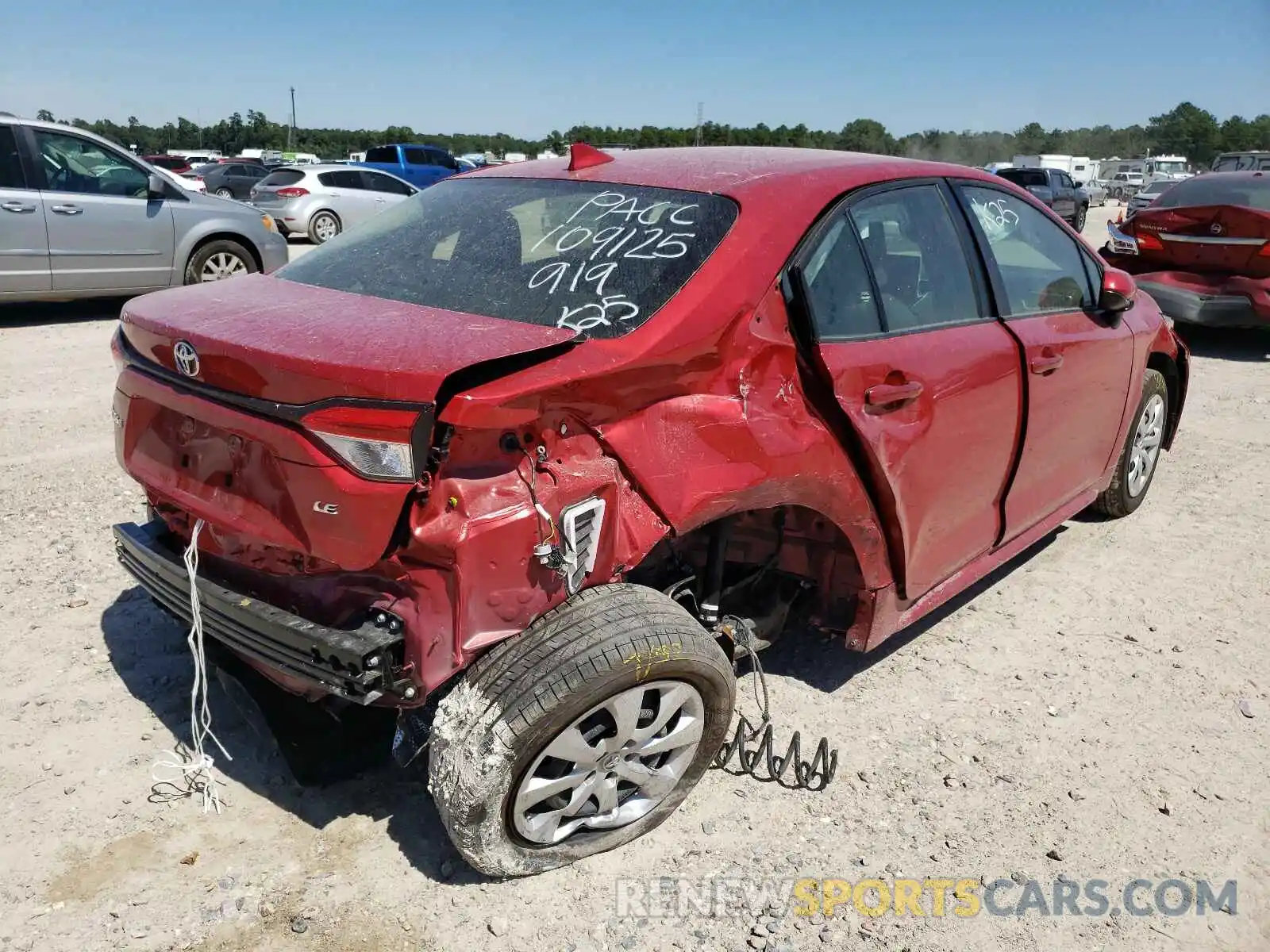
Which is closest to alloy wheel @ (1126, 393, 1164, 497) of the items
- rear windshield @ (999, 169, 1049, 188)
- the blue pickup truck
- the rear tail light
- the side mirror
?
the side mirror

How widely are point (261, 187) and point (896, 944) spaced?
17.2m

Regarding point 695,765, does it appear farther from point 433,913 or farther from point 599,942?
point 433,913

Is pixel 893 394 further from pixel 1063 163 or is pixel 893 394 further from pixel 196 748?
pixel 1063 163

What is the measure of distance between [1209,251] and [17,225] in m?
10.1

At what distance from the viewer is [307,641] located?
2.20 metres

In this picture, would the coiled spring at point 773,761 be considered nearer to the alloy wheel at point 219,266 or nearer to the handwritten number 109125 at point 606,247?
the handwritten number 109125 at point 606,247

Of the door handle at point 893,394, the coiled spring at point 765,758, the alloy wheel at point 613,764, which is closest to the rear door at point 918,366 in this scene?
the door handle at point 893,394

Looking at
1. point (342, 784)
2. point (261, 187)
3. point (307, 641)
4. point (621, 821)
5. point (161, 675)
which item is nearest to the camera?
point (307, 641)

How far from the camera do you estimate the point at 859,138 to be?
69.6m

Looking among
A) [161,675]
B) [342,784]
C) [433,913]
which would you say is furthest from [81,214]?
[433,913]

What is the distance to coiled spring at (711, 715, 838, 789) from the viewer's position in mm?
2891

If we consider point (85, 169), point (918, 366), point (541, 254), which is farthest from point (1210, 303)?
point (85, 169)

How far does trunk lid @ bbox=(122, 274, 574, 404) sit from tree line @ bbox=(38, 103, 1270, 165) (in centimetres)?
5571

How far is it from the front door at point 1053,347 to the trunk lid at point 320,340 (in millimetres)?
1942
